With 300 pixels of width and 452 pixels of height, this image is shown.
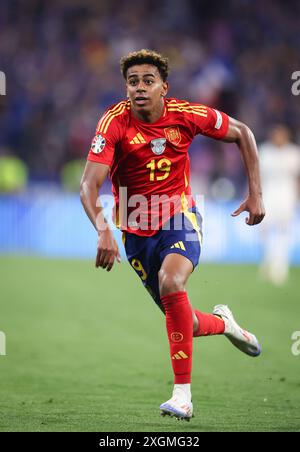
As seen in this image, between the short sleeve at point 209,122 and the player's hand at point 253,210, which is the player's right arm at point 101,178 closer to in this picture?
the short sleeve at point 209,122

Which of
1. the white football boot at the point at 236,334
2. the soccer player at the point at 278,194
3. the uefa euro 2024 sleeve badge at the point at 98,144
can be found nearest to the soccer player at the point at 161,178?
the uefa euro 2024 sleeve badge at the point at 98,144

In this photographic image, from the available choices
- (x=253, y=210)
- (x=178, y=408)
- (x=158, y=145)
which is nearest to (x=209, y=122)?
(x=158, y=145)

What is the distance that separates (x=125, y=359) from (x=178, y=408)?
3209 mm

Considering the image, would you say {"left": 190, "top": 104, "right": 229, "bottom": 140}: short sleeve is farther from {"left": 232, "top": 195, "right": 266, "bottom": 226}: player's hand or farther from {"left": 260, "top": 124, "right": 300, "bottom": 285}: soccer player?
{"left": 260, "top": 124, "right": 300, "bottom": 285}: soccer player

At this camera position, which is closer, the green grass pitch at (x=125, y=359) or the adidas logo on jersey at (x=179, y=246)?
the green grass pitch at (x=125, y=359)

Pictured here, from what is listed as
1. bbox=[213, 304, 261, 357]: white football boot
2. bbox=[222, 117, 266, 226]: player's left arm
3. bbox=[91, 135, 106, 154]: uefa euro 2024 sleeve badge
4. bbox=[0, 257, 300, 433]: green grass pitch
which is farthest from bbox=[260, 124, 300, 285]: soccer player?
bbox=[91, 135, 106, 154]: uefa euro 2024 sleeve badge

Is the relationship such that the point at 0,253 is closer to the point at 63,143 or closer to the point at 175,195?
the point at 63,143

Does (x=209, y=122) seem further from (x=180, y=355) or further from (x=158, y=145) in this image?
(x=180, y=355)

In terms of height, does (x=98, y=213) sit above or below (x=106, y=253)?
above

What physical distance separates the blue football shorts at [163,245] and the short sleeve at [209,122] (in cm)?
57

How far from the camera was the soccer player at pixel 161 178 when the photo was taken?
619cm

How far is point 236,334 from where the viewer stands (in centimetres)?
727

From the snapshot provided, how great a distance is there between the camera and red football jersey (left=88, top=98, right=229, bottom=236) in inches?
255
